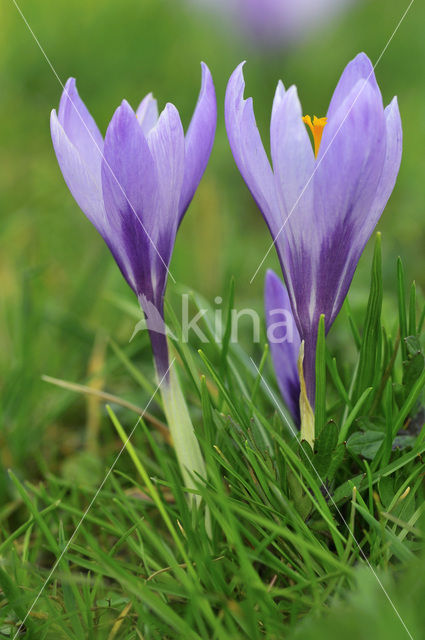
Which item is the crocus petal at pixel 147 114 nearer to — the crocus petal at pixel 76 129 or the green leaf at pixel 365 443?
the crocus petal at pixel 76 129

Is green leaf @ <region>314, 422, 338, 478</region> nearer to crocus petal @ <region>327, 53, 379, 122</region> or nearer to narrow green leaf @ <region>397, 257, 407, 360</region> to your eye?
narrow green leaf @ <region>397, 257, 407, 360</region>

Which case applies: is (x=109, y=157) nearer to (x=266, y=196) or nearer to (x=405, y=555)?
(x=266, y=196)

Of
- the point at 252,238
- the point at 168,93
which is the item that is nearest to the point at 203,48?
the point at 168,93

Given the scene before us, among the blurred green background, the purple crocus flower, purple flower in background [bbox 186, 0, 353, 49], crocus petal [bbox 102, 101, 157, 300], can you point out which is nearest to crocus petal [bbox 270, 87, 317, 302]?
the purple crocus flower

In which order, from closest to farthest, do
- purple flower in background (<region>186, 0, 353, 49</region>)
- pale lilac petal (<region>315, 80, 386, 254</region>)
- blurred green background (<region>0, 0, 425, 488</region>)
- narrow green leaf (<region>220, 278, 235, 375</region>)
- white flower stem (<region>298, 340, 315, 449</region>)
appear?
1. pale lilac petal (<region>315, 80, 386, 254</region>)
2. white flower stem (<region>298, 340, 315, 449</region>)
3. narrow green leaf (<region>220, 278, 235, 375</region>)
4. blurred green background (<region>0, 0, 425, 488</region>)
5. purple flower in background (<region>186, 0, 353, 49</region>)

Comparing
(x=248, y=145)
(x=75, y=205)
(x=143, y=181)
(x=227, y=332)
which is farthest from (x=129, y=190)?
(x=75, y=205)

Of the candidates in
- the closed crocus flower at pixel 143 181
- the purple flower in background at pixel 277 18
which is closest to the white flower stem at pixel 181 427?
the closed crocus flower at pixel 143 181
